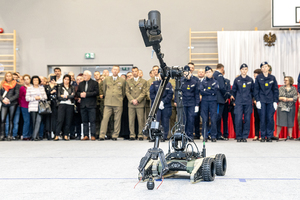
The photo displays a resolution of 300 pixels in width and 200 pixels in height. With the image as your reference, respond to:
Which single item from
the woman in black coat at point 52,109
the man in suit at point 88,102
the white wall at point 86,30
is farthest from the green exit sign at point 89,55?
the man in suit at point 88,102

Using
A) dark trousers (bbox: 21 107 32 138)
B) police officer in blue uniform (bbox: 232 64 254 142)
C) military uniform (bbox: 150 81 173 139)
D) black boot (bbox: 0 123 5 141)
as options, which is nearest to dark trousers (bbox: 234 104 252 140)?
police officer in blue uniform (bbox: 232 64 254 142)

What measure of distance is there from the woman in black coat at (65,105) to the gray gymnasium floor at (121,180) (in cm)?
257

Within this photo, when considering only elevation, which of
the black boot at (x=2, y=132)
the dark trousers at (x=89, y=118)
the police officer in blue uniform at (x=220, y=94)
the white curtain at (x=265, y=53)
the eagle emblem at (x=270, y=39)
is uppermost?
Result: the eagle emblem at (x=270, y=39)

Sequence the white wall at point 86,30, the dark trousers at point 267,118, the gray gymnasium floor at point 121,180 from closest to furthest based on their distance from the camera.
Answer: the gray gymnasium floor at point 121,180 < the dark trousers at point 267,118 < the white wall at point 86,30

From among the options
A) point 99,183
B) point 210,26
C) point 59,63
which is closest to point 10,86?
point 59,63

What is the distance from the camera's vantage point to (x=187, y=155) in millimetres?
2854

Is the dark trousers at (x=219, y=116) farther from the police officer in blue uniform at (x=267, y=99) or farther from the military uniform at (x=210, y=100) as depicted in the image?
the police officer in blue uniform at (x=267, y=99)

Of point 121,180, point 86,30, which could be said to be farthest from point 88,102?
point 121,180

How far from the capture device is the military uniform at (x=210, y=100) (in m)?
6.49

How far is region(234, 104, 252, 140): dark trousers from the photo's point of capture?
6.46 meters

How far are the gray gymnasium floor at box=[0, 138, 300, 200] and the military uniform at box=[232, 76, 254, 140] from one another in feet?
7.13

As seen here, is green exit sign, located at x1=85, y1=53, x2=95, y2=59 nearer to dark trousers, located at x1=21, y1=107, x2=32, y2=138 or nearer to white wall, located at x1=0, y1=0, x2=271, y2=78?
white wall, located at x1=0, y1=0, x2=271, y2=78

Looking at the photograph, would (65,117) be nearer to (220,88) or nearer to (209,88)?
(209,88)

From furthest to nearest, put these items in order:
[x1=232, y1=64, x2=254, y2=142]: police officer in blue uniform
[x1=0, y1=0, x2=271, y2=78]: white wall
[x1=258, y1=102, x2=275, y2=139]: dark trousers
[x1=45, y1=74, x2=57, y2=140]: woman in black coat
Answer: [x1=0, y1=0, x2=271, y2=78]: white wall → [x1=45, y1=74, x2=57, y2=140]: woman in black coat → [x1=232, y1=64, x2=254, y2=142]: police officer in blue uniform → [x1=258, y1=102, x2=275, y2=139]: dark trousers
